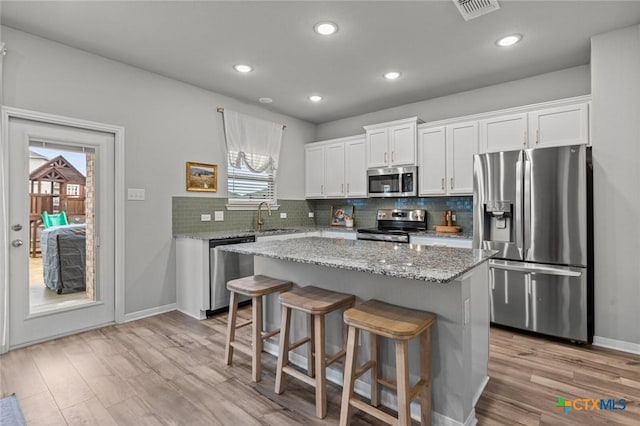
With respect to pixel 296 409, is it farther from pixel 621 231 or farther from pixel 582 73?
pixel 582 73

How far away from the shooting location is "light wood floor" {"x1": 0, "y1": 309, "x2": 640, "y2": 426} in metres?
1.86

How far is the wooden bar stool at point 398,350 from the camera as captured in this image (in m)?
1.50

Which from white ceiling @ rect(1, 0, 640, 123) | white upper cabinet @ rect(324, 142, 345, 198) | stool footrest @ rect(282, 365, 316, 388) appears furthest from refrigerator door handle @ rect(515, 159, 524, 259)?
white upper cabinet @ rect(324, 142, 345, 198)

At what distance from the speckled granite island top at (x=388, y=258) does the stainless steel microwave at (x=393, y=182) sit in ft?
6.56

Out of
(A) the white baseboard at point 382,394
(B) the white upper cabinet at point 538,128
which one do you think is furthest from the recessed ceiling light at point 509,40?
(A) the white baseboard at point 382,394

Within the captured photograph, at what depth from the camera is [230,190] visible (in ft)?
14.4

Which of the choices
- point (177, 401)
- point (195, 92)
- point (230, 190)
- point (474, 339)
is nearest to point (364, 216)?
point (230, 190)

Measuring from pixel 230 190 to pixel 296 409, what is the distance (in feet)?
10.1

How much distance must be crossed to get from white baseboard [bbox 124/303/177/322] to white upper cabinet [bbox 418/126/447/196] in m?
3.41

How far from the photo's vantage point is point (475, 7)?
7.84ft

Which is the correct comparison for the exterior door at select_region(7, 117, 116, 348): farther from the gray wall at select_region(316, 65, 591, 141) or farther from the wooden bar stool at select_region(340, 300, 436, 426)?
the gray wall at select_region(316, 65, 591, 141)

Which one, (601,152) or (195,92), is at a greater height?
(195,92)

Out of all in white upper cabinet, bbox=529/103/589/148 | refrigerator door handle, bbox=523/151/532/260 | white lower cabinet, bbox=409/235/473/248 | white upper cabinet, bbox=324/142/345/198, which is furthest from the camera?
white upper cabinet, bbox=324/142/345/198

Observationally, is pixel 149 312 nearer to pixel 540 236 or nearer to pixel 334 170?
pixel 334 170
